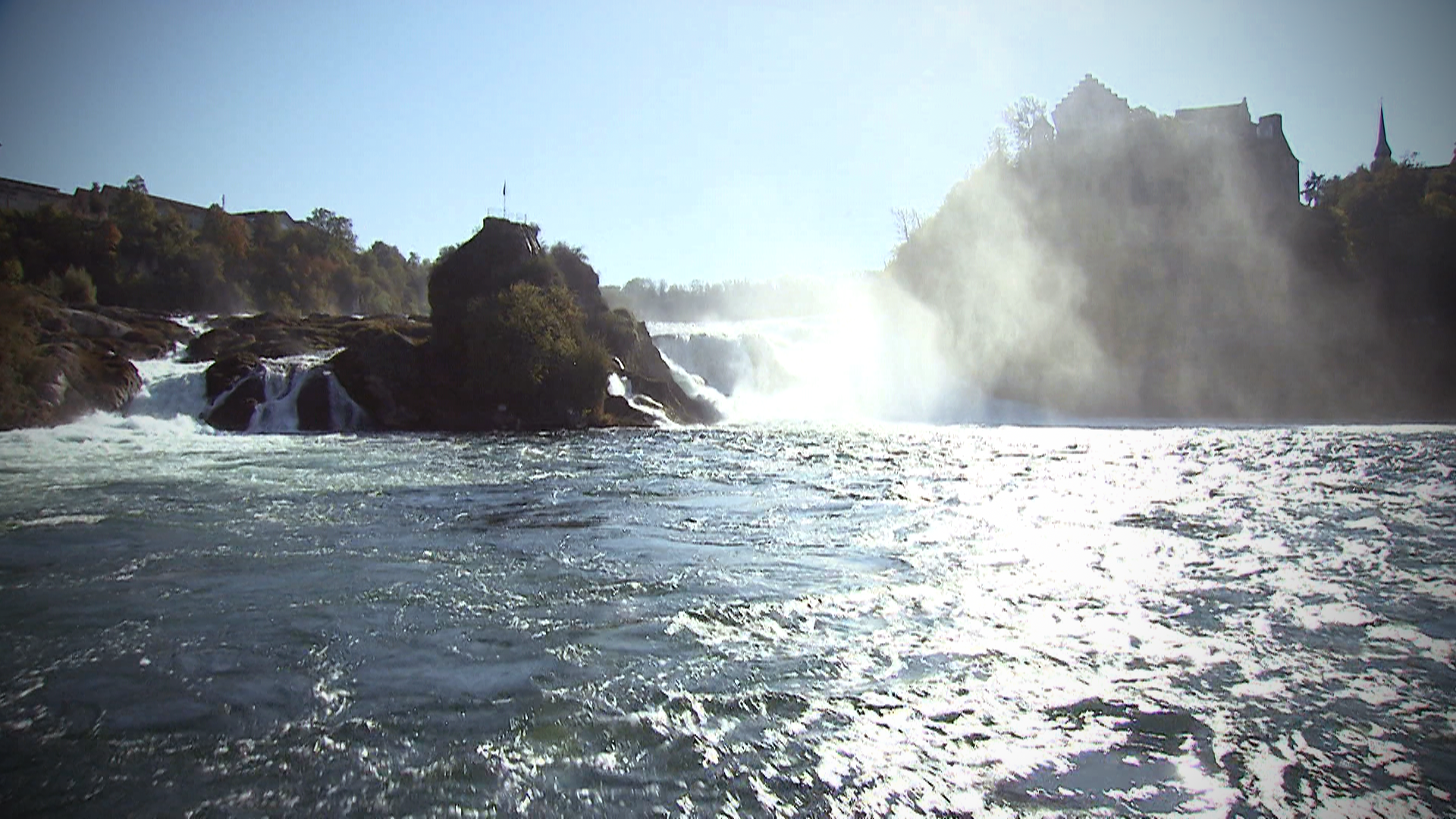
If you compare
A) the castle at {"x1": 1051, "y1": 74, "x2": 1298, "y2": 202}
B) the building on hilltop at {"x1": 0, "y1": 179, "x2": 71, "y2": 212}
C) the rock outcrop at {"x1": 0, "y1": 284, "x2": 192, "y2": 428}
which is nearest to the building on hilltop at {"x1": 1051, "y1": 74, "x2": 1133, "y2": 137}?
the castle at {"x1": 1051, "y1": 74, "x2": 1298, "y2": 202}

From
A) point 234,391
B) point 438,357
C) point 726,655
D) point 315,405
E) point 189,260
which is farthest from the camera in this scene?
point 189,260

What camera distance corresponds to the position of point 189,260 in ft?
234

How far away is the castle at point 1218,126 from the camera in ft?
206

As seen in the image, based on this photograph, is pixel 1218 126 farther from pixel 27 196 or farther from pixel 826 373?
pixel 27 196

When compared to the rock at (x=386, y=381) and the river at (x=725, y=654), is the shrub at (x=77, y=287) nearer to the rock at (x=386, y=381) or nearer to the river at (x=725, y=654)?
the rock at (x=386, y=381)

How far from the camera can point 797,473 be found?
2028 centimetres

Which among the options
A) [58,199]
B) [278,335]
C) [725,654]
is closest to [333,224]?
[58,199]

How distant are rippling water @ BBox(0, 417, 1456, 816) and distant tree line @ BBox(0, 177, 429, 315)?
161ft

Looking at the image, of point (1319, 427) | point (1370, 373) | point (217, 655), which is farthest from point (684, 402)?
point (1370, 373)

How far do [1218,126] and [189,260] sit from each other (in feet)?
284

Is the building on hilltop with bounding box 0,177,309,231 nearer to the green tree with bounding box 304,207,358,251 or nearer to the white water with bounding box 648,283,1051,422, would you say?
the green tree with bounding box 304,207,358,251

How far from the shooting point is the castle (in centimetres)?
6288

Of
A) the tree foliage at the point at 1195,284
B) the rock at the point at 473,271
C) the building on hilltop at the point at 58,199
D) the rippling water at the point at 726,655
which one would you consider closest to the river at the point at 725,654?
the rippling water at the point at 726,655

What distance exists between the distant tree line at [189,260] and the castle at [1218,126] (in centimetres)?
7254
